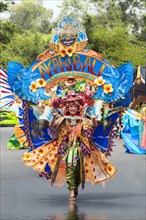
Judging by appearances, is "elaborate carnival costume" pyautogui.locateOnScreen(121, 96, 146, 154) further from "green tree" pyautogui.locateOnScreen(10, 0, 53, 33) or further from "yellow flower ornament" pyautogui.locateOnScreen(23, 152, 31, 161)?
"green tree" pyautogui.locateOnScreen(10, 0, 53, 33)

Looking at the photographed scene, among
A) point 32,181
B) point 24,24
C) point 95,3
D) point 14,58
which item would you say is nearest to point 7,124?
point 14,58

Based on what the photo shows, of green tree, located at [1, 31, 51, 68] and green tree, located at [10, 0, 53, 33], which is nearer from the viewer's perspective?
green tree, located at [1, 31, 51, 68]

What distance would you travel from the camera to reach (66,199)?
13547 mm

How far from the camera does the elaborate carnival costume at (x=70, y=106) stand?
13430 mm

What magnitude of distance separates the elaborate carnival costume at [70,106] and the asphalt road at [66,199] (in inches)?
15.0

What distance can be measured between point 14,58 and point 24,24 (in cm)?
5988

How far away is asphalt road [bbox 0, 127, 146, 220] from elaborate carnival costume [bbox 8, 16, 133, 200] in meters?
0.38

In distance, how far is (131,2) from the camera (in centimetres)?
8300

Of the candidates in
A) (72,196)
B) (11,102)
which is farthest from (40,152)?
(11,102)

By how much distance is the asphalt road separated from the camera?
37.5ft

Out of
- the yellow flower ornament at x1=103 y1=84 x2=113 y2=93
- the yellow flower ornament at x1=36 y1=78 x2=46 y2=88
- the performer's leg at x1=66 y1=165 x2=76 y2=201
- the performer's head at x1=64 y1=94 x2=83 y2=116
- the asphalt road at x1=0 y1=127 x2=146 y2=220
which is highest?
the yellow flower ornament at x1=36 y1=78 x2=46 y2=88

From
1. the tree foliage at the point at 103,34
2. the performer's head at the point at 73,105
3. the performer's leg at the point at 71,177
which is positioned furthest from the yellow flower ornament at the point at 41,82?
the tree foliage at the point at 103,34

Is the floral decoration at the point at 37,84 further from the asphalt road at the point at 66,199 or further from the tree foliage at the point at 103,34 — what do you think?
the tree foliage at the point at 103,34

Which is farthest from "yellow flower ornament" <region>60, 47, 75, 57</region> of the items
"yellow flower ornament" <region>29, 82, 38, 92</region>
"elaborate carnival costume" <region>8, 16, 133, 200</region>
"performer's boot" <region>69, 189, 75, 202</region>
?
"performer's boot" <region>69, 189, 75, 202</region>
